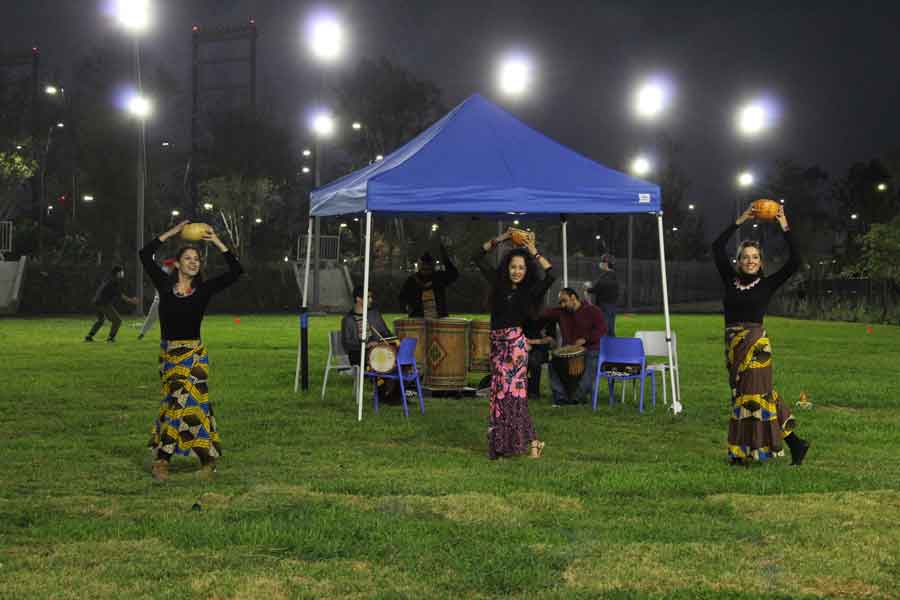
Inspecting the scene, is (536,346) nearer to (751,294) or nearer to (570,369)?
(570,369)

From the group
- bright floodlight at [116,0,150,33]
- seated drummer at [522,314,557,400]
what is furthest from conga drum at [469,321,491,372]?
bright floodlight at [116,0,150,33]

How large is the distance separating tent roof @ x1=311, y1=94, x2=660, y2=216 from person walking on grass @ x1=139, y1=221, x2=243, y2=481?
3.67 m

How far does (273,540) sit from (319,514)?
71 cm

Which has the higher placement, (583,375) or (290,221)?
(290,221)

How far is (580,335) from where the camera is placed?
14.1m

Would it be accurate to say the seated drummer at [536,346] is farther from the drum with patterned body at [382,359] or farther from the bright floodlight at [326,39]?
the bright floodlight at [326,39]

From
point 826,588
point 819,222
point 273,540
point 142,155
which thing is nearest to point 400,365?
point 273,540

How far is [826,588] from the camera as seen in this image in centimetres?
599

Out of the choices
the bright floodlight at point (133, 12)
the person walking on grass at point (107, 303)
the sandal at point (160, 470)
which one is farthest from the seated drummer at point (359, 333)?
the bright floodlight at point (133, 12)

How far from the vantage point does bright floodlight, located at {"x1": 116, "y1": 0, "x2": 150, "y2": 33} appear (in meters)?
28.7

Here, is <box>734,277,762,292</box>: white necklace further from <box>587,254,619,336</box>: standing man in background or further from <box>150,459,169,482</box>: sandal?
<box>587,254,619,336</box>: standing man in background

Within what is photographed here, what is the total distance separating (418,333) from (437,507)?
6.67m

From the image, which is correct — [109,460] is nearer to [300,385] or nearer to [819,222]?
[300,385]

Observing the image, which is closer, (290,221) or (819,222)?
(290,221)
